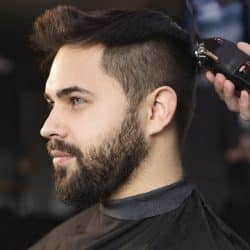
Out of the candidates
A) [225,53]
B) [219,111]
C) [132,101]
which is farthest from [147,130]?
[219,111]

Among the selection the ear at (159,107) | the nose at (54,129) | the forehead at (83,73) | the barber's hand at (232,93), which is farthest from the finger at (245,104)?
the nose at (54,129)

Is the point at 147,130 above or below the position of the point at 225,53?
below

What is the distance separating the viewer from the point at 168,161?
1.59 m

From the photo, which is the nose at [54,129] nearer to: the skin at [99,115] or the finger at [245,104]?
the skin at [99,115]

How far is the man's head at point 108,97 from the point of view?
60.9 inches

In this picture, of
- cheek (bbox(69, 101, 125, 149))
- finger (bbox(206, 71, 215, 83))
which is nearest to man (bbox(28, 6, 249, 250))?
cheek (bbox(69, 101, 125, 149))

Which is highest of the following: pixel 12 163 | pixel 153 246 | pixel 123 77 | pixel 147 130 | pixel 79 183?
pixel 123 77

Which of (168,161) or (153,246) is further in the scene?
(168,161)

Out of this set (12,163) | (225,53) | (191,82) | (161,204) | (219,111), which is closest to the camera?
(225,53)

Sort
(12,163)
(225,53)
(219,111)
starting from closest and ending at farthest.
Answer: (225,53) → (219,111) → (12,163)

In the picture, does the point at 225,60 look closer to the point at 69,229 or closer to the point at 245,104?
the point at 245,104

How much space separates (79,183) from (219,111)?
1.66m

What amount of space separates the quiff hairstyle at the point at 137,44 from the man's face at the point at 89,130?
0.03m

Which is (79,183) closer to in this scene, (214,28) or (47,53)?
(47,53)
